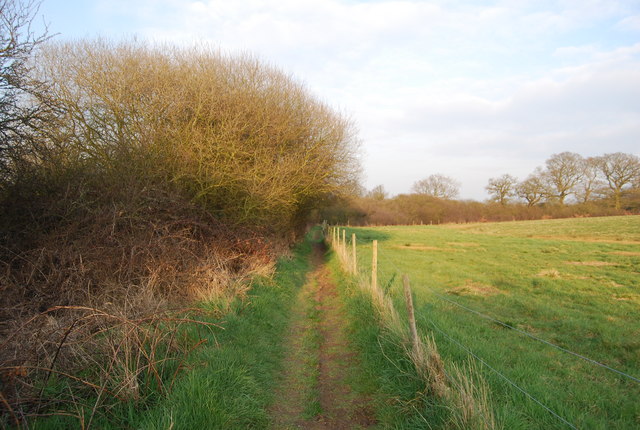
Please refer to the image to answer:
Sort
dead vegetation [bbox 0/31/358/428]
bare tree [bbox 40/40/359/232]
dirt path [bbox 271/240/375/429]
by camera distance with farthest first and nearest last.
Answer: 1. bare tree [bbox 40/40/359/232]
2. dirt path [bbox 271/240/375/429]
3. dead vegetation [bbox 0/31/358/428]

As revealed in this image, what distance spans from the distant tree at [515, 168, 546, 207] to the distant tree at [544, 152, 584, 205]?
4.18 ft

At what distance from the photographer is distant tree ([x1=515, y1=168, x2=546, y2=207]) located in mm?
64500

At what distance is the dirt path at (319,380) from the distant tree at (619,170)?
212ft

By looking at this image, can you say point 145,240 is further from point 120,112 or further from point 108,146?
point 120,112

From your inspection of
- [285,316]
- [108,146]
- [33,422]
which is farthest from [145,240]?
[33,422]

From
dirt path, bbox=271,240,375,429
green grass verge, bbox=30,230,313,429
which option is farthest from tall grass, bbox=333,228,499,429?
green grass verge, bbox=30,230,313,429

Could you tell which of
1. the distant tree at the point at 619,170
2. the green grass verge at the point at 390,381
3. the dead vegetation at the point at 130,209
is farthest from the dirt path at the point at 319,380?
the distant tree at the point at 619,170

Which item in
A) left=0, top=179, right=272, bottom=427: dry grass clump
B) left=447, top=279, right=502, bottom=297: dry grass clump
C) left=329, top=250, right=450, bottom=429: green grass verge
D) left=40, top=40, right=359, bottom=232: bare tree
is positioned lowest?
left=447, top=279, right=502, bottom=297: dry grass clump

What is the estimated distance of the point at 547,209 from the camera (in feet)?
203

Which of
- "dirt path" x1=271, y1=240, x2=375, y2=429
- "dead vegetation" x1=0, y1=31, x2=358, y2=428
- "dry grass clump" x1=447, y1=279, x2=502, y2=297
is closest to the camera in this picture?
"dead vegetation" x1=0, y1=31, x2=358, y2=428

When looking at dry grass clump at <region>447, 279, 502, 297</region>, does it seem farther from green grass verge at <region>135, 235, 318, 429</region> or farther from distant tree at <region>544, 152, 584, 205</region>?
distant tree at <region>544, 152, 584, 205</region>

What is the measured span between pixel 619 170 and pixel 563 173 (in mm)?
7816

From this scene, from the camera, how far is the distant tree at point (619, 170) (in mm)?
52906

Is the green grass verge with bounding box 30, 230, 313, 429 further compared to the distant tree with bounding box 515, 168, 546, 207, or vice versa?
the distant tree with bounding box 515, 168, 546, 207
